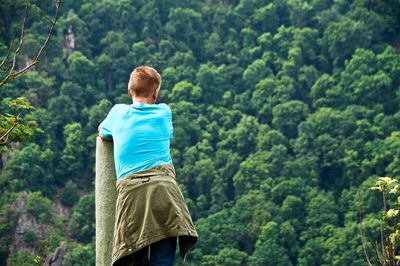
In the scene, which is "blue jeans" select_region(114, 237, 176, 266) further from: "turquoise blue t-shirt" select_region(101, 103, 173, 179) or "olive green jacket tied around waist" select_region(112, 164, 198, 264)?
"turquoise blue t-shirt" select_region(101, 103, 173, 179)

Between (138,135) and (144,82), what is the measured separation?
0.71 ft

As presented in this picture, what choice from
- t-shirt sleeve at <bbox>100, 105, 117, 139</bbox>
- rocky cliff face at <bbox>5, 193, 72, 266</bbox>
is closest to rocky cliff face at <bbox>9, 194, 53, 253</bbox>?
rocky cliff face at <bbox>5, 193, 72, 266</bbox>

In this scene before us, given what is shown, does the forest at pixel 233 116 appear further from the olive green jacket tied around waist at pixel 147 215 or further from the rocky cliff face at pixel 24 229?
the olive green jacket tied around waist at pixel 147 215

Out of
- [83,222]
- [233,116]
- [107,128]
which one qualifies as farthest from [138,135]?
[233,116]

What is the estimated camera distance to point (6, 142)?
2752 mm

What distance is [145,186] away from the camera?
2.02m

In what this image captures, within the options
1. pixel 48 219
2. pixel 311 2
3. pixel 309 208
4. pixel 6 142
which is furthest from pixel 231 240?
pixel 6 142

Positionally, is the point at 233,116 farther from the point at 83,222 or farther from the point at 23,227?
the point at 23,227

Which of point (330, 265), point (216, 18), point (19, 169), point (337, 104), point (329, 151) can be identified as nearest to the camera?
point (330, 265)

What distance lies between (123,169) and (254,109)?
45606 mm

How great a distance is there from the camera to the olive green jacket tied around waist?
6.40 ft

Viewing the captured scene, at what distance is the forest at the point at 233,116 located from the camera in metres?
34.7

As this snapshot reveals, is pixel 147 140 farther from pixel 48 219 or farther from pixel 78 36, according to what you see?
pixel 78 36

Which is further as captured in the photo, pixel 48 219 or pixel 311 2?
pixel 311 2
